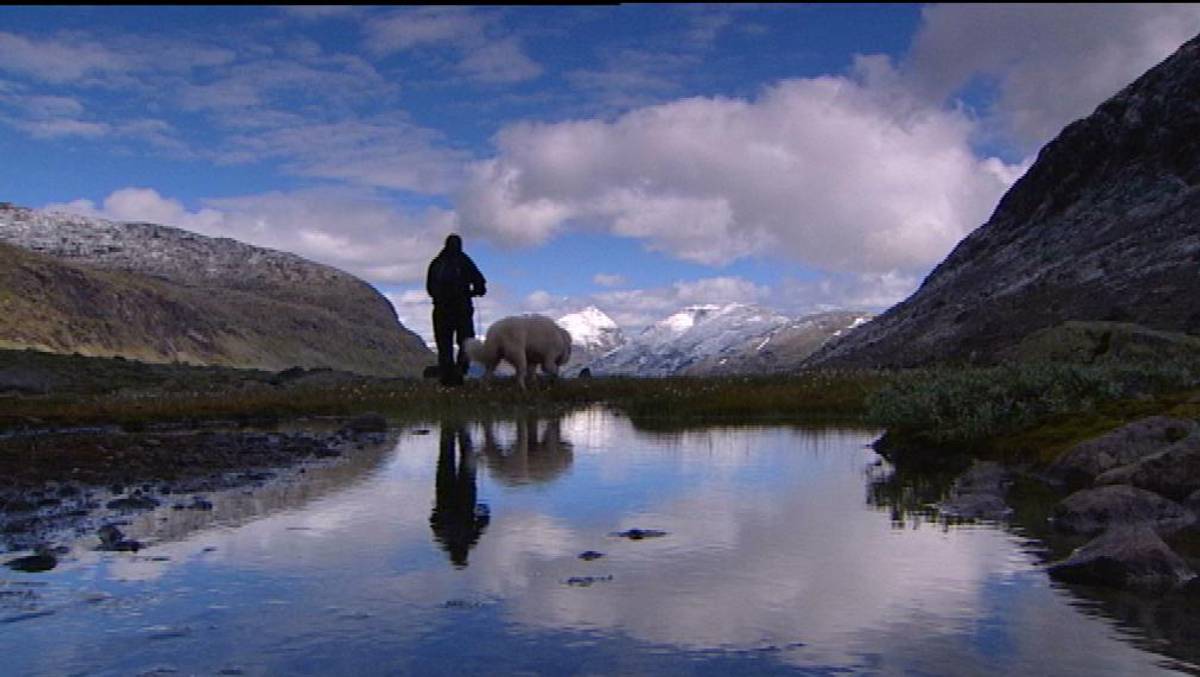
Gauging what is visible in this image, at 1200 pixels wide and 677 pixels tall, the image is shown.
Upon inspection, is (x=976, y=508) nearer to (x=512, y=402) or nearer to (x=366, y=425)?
(x=366, y=425)

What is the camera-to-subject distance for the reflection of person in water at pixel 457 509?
28.3ft

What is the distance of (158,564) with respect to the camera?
7945mm

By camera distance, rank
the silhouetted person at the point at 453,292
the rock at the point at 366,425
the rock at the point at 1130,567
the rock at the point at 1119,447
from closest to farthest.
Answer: the rock at the point at 1130,567 → the rock at the point at 1119,447 → the rock at the point at 366,425 → the silhouetted person at the point at 453,292

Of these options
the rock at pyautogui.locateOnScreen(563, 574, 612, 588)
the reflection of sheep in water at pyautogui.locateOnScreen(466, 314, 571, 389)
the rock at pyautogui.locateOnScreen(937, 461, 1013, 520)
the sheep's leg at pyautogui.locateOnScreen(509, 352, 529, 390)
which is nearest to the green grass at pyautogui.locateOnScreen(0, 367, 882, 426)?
the sheep's leg at pyautogui.locateOnScreen(509, 352, 529, 390)

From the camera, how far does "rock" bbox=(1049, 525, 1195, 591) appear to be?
7.05 meters

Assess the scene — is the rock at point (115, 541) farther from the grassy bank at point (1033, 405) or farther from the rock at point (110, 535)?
the grassy bank at point (1033, 405)

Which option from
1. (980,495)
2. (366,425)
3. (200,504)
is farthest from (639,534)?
(366,425)

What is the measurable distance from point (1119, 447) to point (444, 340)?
20242mm

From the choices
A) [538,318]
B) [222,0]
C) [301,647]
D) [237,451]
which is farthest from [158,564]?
[538,318]

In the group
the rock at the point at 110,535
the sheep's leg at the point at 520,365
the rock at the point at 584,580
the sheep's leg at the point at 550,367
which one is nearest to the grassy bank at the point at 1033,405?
the rock at the point at 584,580

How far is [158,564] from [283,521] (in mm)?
1918

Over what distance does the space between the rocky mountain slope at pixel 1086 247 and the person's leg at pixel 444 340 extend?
39417 mm

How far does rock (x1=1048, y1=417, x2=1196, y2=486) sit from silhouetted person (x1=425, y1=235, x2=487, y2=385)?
18952mm

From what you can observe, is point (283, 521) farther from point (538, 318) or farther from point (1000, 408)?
point (538, 318)
